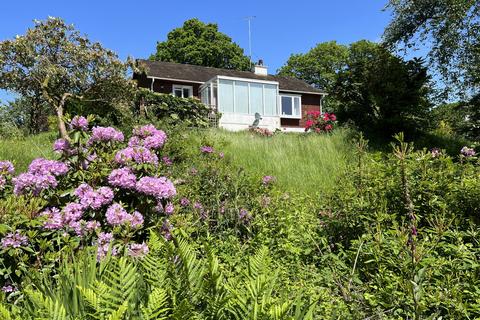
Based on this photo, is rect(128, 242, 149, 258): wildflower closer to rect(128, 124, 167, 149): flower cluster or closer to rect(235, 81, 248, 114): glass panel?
rect(128, 124, 167, 149): flower cluster

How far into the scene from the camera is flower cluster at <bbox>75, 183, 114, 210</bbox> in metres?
2.63

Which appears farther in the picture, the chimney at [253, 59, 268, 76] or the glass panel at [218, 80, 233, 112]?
the chimney at [253, 59, 268, 76]

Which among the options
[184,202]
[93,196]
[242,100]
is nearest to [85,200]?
[93,196]

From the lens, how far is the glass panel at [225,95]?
22.2 meters

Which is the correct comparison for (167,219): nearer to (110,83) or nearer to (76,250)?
(76,250)

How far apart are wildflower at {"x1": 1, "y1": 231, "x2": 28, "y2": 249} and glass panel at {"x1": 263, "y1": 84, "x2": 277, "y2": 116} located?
21885 mm

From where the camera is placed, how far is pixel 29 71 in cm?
1233

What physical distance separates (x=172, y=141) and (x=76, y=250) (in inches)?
173

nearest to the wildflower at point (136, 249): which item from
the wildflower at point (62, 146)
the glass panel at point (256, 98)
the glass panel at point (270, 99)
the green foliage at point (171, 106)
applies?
the wildflower at point (62, 146)

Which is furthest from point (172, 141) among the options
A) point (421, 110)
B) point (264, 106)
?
point (264, 106)

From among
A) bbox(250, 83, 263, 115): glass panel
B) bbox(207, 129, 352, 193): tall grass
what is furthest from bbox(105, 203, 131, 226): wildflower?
bbox(250, 83, 263, 115): glass panel

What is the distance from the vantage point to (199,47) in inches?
1578

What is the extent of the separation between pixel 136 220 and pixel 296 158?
203 inches

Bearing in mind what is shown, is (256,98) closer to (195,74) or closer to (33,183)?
(195,74)
